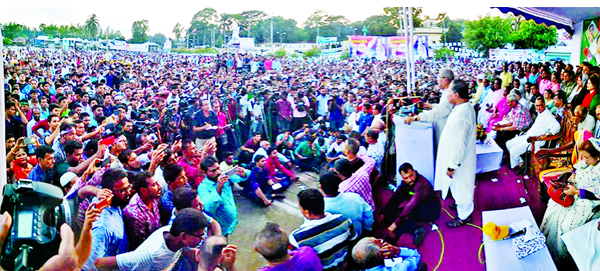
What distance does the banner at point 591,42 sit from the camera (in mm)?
3420

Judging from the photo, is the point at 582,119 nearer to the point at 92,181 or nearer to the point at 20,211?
the point at 92,181

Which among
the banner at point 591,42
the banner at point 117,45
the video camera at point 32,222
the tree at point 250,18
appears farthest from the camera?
the banner at point 591,42

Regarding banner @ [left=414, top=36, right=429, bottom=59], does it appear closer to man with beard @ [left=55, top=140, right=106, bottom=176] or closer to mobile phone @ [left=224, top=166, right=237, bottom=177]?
mobile phone @ [left=224, top=166, right=237, bottom=177]

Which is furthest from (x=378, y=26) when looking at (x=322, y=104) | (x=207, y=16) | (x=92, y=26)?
(x=92, y=26)

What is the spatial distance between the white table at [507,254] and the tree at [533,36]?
45.1 inches

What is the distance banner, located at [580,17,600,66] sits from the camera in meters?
3.42

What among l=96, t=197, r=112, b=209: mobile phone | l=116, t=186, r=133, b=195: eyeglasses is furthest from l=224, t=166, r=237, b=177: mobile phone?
l=96, t=197, r=112, b=209: mobile phone

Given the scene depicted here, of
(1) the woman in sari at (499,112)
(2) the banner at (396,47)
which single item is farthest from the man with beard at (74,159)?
(1) the woman in sari at (499,112)

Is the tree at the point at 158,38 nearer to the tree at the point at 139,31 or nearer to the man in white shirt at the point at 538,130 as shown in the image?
the tree at the point at 139,31

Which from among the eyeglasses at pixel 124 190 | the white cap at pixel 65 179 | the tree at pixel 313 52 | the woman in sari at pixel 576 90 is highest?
the tree at pixel 313 52

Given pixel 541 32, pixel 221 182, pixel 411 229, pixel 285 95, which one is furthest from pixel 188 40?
pixel 541 32

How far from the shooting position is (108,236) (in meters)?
2.62

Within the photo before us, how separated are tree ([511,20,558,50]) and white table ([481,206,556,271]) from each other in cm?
114

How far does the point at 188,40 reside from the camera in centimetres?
304
